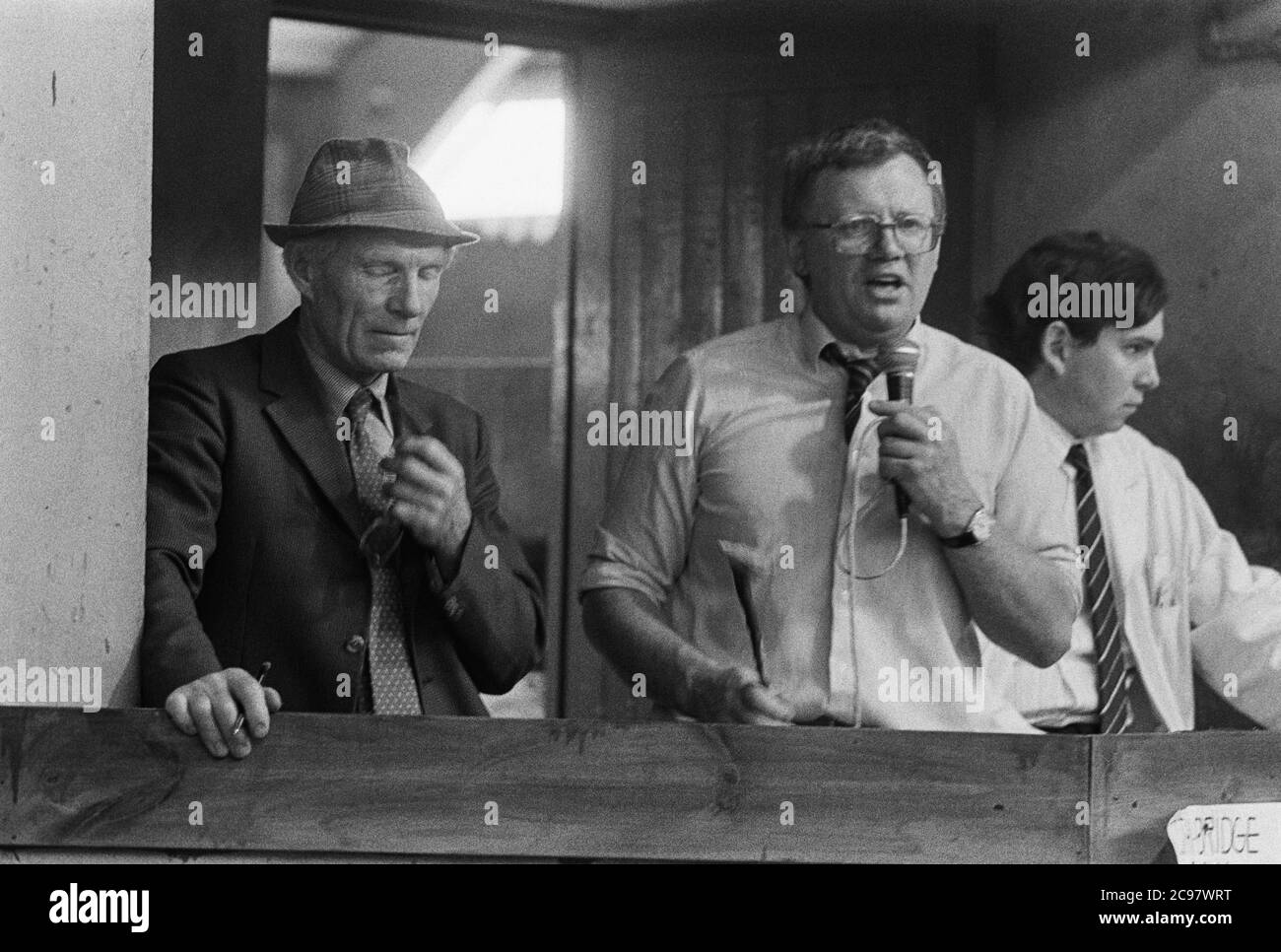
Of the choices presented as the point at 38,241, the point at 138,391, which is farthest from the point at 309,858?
the point at 38,241

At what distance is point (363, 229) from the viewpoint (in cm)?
454

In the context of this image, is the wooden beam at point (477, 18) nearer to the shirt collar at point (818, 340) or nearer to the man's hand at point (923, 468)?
the shirt collar at point (818, 340)

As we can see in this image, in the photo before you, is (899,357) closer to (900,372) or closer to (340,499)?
(900,372)

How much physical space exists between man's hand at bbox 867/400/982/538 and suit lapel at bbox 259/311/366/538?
36.9 inches

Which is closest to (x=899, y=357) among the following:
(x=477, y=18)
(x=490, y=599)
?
(x=490, y=599)

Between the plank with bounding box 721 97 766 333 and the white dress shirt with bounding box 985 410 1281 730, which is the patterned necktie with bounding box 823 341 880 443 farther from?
the white dress shirt with bounding box 985 410 1281 730

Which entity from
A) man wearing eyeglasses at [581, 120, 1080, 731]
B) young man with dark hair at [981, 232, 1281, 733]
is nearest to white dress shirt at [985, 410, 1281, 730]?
young man with dark hair at [981, 232, 1281, 733]

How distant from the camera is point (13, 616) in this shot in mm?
4406

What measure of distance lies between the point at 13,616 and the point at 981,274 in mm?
1819

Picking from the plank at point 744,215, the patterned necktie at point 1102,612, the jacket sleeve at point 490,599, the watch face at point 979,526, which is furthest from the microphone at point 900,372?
the jacket sleeve at point 490,599

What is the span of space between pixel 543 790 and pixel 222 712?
1.83ft
